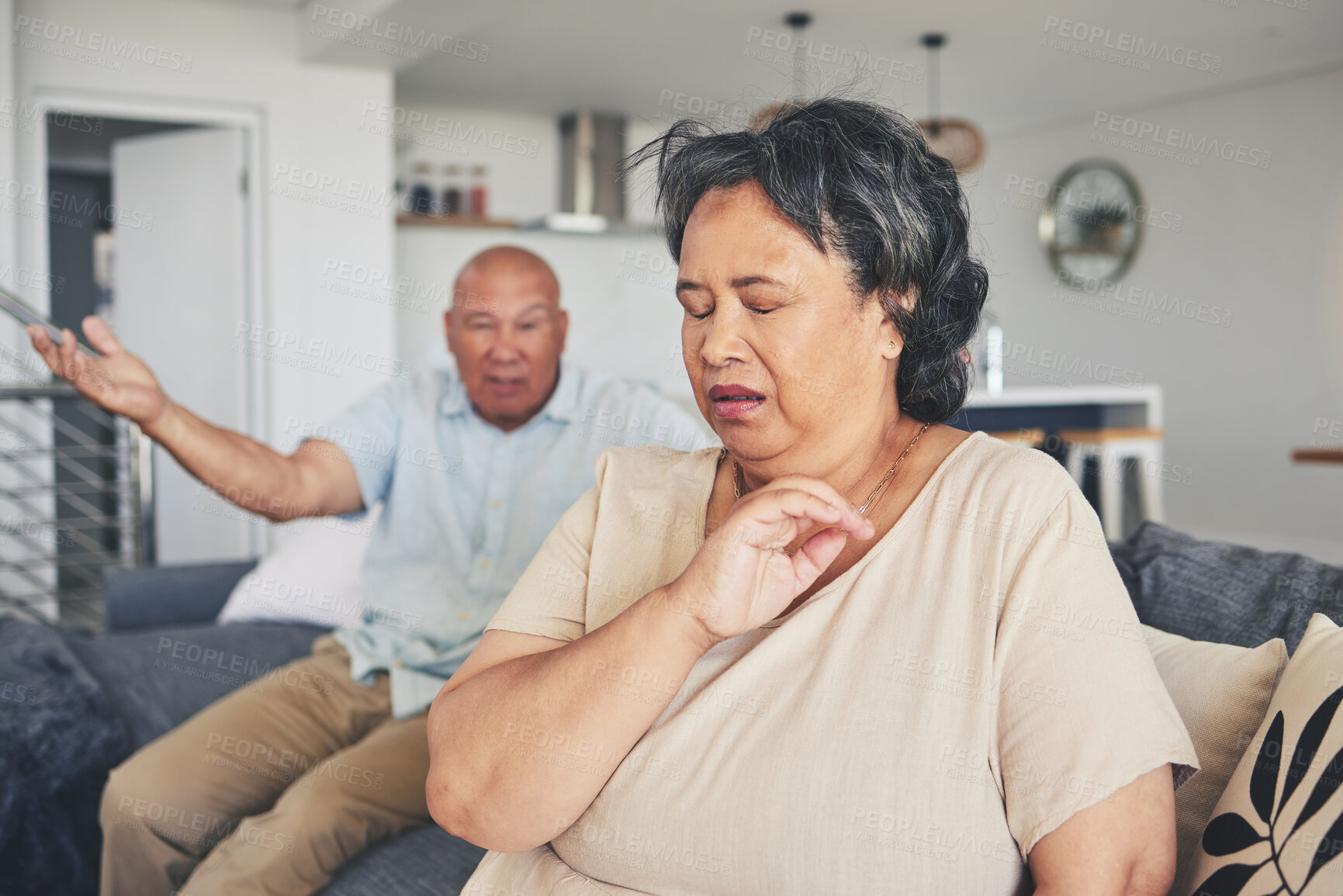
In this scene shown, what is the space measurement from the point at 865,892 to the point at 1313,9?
5.59 m

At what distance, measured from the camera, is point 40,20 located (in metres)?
4.52

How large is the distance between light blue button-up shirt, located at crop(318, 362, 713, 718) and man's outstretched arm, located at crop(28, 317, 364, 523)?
0.19 ft

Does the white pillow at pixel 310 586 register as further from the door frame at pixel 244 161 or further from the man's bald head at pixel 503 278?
the door frame at pixel 244 161

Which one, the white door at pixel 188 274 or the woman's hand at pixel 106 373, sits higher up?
the white door at pixel 188 274

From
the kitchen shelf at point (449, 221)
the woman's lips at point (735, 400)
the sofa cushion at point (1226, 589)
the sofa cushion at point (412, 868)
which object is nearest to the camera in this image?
the woman's lips at point (735, 400)

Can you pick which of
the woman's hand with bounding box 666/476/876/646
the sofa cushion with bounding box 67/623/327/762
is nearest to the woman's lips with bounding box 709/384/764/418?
the woman's hand with bounding box 666/476/876/646

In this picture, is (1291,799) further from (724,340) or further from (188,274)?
(188,274)

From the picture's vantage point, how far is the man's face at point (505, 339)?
2016 millimetres

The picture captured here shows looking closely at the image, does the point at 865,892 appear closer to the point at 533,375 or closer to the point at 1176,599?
the point at 1176,599

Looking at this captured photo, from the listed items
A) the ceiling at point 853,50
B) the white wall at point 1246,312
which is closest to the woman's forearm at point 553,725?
the ceiling at point 853,50

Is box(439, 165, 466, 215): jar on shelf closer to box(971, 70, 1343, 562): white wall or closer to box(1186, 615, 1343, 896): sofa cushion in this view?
box(971, 70, 1343, 562): white wall

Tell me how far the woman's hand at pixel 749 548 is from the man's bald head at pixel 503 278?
1144 millimetres

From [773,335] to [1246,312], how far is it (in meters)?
6.55

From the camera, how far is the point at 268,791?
1876 mm
